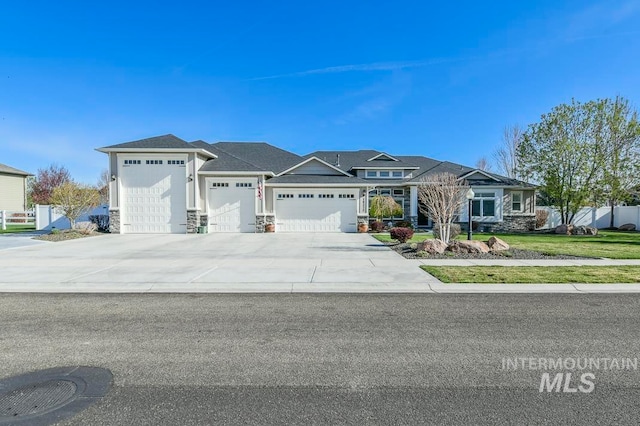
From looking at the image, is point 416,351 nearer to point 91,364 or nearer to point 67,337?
point 91,364

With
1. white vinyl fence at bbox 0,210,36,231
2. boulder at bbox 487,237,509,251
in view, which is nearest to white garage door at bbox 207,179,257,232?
boulder at bbox 487,237,509,251

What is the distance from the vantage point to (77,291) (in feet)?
23.4

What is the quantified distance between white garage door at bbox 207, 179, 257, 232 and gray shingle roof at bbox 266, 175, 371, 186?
5.55 ft

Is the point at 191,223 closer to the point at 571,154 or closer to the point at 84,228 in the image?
the point at 84,228

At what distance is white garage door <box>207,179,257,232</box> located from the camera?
72.8 ft

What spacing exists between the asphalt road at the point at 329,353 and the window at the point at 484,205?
1927 centimetres

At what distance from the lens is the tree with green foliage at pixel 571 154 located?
76.2ft

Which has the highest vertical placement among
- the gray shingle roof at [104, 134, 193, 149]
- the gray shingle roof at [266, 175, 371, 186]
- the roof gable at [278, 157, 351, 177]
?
the gray shingle roof at [104, 134, 193, 149]

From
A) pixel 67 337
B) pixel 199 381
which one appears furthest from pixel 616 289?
pixel 67 337

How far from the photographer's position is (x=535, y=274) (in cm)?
862

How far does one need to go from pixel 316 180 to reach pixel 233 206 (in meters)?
5.83

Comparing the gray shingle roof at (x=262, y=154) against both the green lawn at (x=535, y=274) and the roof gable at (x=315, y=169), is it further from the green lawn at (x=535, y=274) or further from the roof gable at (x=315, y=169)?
the green lawn at (x=535, y=274)

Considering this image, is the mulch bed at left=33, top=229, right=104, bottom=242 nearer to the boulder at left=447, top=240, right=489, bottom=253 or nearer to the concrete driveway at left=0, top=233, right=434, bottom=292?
the concrete driveway at left=0, top=233, right=434, bottom=292

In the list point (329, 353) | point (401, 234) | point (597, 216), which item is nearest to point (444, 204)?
point (401, 234)
